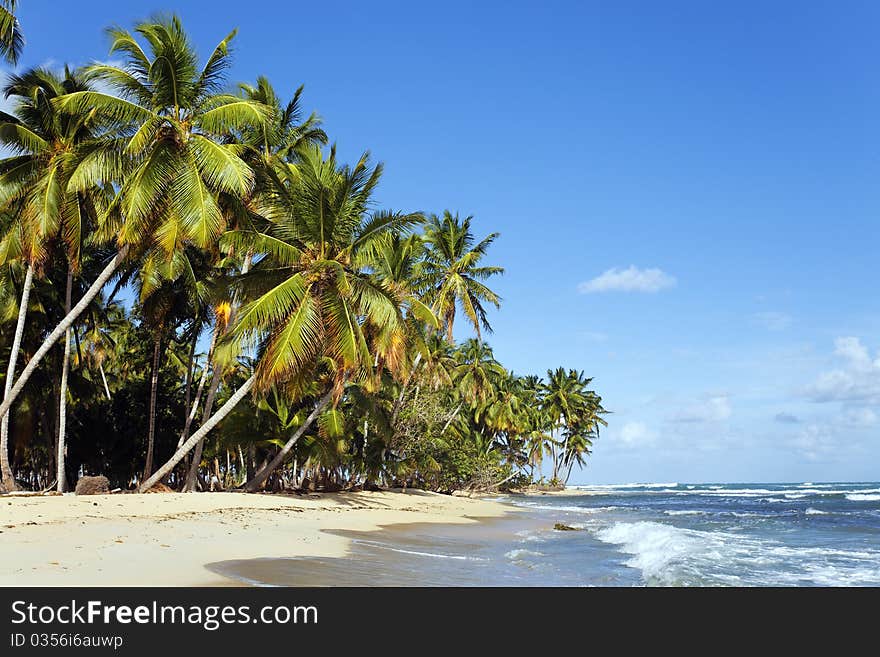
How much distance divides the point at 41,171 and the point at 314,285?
25.9 ft

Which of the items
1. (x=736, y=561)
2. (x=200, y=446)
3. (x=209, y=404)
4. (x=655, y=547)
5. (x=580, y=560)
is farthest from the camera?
(x=200, y=446)

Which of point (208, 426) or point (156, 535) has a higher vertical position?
point (208, 426)

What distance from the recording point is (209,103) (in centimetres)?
1777

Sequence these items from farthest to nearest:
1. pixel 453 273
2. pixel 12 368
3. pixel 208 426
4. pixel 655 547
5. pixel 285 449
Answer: pixel 453 273
pixel 285 449
pixel 208 426
pixel 12 368
pixel 655 547

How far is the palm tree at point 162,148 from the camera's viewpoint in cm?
1639

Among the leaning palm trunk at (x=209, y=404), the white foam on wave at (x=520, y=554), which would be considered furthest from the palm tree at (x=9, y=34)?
the white foam on wave at (x=520, y=554)

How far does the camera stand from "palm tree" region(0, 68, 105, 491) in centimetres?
1708

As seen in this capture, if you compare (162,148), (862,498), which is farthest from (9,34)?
(862,498)

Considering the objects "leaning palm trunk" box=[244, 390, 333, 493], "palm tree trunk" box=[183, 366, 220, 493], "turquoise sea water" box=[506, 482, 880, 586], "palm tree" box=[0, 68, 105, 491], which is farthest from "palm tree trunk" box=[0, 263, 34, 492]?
"turquoise sea water" box=[506, 482, 880, 586]

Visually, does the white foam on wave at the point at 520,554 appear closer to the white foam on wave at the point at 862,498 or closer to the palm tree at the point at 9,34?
the palm tree at the point at 9,34

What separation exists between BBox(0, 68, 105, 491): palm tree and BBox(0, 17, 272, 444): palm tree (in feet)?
2.89

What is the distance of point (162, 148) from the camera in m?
16.8

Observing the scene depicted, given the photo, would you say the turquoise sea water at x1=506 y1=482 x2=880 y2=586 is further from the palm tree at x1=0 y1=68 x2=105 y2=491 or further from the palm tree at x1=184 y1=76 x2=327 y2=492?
the palm tree at x1=0 y1=68 x2=105 y2=491

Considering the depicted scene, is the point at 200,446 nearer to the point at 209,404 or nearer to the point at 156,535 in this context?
the point at 209,404
